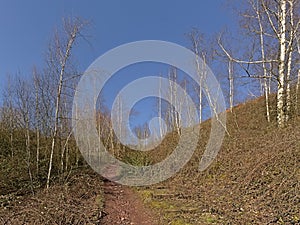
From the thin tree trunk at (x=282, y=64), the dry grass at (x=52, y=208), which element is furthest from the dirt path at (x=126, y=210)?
the thin tree trunk at (x=282, y=64)

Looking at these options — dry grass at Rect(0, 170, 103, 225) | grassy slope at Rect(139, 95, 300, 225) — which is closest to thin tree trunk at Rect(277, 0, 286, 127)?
grassy slope at Rect(139, 95, 300, 225)

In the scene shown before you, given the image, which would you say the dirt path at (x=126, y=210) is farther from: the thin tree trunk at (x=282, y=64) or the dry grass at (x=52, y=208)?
the thin tree trunk at (x=282, y=64)

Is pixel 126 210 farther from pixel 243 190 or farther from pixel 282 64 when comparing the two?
pixel 282 64

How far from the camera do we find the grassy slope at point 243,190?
5.13 m

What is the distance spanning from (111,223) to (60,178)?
239 inches

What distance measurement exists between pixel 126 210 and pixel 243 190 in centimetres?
373

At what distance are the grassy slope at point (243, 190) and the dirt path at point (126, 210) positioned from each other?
1.22 ft

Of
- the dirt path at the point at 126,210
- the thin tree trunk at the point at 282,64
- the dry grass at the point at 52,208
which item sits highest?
the thin tree trunk at the point at 282,64

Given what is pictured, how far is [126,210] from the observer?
802 cm

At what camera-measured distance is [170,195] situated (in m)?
8.44

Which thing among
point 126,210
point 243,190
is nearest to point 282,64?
point 243,190

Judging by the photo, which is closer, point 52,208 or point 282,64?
point 52,208

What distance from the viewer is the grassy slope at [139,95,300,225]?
513 cm

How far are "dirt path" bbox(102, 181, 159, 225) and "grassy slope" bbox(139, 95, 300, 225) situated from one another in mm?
373
